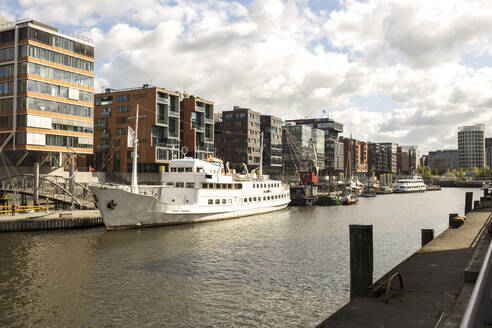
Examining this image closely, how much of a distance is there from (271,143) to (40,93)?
299 feet

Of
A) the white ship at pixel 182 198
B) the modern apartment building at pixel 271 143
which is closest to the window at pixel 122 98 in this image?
the white ship at pixel 182 198

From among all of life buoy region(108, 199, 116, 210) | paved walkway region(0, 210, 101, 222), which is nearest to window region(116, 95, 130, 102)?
paved walkway region(0, 210, 101, 222)

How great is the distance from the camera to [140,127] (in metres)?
97.9

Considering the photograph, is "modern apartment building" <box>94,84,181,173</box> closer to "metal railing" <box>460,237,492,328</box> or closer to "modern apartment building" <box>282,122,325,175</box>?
"modern apartment building" <box>282,122,325,175</box>

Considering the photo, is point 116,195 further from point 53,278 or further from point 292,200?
point 292,200

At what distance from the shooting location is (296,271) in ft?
90.0

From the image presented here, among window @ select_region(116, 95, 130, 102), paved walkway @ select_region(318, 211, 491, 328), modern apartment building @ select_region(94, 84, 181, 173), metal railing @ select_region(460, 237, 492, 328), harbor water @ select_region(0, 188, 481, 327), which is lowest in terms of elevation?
harbor water @ select_region(0, 188, 481, 327)

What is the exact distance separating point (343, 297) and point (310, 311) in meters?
2.80

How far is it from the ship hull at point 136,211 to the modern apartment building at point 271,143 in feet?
318

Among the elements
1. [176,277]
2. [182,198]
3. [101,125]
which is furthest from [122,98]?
[176,277]

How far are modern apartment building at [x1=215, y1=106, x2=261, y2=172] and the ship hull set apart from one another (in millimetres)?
83259

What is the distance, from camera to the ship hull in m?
45.4

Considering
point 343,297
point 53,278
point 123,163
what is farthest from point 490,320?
point 123,163

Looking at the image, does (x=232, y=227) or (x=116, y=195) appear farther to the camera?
(x=232, y=227)
